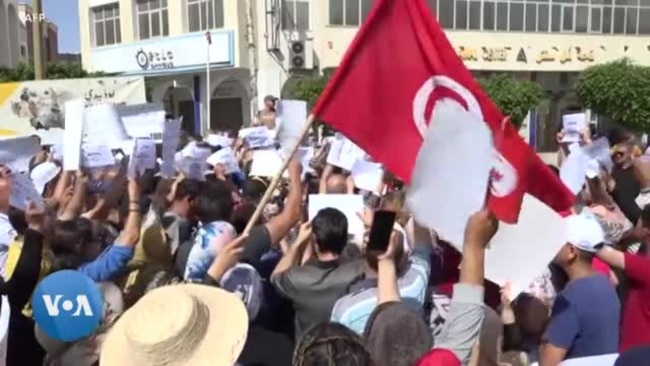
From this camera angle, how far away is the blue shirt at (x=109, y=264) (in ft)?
12.8

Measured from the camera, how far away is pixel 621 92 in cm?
3397

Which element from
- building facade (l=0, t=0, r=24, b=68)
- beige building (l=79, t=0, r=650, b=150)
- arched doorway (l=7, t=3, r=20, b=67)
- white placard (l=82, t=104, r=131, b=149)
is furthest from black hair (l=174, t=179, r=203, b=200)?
arched doorway (l=7, t=3, r=20, b=67)

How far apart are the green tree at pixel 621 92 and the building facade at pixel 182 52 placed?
43.7ft

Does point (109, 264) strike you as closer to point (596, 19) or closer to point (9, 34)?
point (596, 19)

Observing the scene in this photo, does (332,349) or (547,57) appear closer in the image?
(332,349)

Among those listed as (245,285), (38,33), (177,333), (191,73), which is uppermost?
(38,33)

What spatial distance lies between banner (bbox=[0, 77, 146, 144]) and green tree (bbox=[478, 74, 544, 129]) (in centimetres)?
2010

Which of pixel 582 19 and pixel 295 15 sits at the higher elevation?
pixel 295 15

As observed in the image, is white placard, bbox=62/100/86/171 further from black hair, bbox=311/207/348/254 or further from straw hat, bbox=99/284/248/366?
straw hat, bbox=99/284/248/366

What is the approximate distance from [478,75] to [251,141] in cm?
2876

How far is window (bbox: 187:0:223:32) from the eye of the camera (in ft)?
110

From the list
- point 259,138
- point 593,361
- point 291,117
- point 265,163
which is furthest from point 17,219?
point 259,138

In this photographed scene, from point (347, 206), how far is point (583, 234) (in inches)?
50.4

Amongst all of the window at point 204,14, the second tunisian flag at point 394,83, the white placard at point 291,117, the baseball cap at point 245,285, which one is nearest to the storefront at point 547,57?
the window at point 204,14
